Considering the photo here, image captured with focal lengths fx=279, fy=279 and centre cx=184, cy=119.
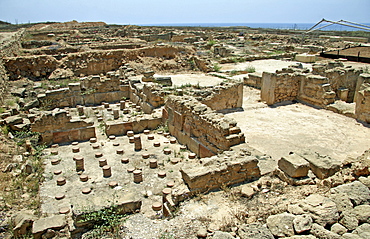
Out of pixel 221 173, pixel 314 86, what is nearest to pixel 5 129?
pixel 221 173

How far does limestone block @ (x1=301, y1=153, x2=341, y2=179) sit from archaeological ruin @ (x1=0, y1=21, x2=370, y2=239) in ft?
0.08

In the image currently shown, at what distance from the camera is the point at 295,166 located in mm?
5613

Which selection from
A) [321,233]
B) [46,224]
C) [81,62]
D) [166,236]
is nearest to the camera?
[321,233]

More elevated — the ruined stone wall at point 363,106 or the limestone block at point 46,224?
the ruined stone wall at point 363,106

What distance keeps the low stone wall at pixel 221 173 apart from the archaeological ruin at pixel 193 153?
0.9 inches

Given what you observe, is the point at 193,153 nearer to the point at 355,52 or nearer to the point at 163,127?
the point at 163,127

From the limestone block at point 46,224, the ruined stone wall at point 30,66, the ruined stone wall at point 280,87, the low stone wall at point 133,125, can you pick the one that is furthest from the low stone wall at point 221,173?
the ruined stone wall at point 30,66

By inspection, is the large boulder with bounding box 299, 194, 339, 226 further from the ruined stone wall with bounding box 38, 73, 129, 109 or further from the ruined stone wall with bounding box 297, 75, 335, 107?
the ruined stone wall with bounding box 38, 73, 129, 109

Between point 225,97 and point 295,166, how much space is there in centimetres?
608

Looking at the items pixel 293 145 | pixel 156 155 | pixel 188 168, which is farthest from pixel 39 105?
pixel 293 145

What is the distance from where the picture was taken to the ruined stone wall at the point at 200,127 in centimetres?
763

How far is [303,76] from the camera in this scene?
1223 centimetres

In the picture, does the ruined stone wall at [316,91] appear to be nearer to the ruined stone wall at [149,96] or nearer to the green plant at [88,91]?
the ruined stone wall at [149,96]

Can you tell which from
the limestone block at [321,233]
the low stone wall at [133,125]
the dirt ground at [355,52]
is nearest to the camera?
the limestone block at [321,233]
